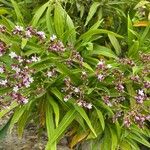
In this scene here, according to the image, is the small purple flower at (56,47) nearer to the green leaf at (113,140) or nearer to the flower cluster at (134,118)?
the flower cluster at (134,118)

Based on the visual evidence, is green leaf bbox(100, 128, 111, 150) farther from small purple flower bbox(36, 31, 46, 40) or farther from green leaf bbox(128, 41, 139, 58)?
small purple flower bbox(36, 31, 46, 40)

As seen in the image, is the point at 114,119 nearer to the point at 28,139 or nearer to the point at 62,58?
the point at 62,58

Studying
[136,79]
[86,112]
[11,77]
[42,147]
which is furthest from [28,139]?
[136,79]

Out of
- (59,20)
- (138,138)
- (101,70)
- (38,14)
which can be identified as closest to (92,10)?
(59,20)

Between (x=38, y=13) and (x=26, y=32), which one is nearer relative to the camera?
(x=26, y=32)

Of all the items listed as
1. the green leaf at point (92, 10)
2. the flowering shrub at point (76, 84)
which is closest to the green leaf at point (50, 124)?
the flowering shrub at point (76, 84)

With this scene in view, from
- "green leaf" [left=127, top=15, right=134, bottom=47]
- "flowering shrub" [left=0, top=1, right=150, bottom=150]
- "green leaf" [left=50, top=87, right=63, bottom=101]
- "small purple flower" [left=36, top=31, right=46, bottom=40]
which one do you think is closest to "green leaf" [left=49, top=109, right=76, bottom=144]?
"flowering shrub" [left=0, top=1, right=150, bottom=150]

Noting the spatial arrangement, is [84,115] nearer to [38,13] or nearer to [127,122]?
[127,122]

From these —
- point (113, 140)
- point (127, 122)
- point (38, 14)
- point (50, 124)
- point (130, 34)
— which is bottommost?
point (113, 140)
